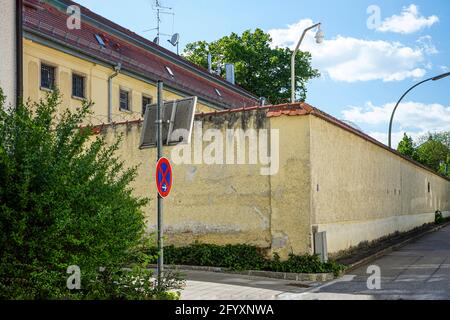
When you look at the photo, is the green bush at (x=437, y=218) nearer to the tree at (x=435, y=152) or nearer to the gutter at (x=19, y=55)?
the gutter at (x=19, y=55)

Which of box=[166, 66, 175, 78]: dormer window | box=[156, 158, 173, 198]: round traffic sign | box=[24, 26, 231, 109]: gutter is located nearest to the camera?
box=[156, 158, 173, 198]: round traffic sign

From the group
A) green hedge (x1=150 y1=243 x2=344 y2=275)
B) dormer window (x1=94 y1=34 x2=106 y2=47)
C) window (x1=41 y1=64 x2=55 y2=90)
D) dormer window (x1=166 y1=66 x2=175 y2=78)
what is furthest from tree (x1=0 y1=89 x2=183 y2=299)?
dormer window (x1=166 y1=66 x2=175 y2=78)

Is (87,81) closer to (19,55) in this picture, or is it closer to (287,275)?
(19,55)

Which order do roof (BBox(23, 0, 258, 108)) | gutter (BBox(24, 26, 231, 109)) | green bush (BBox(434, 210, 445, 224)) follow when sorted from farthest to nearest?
green bush (BBox(434, 210, 445, 224)), roof (BBox(23, 0, 258, 108)), gutter (BBox(24, 26, 231, 109))

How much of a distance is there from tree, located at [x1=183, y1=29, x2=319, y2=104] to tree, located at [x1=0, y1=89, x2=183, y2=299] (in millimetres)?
39499

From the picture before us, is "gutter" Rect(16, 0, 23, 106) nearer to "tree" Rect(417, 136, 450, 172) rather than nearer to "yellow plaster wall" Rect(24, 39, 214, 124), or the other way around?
"yellow plaster wall" Rect(24, 39, 214, 124)

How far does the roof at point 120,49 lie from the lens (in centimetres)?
2395

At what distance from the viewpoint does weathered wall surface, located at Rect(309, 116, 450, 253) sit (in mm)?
13094

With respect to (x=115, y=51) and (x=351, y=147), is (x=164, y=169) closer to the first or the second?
(x=351, y=147)

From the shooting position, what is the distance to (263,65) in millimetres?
47562

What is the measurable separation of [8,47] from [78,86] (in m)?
14.1

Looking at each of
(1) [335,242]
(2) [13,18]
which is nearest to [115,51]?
(2) [13,18]
